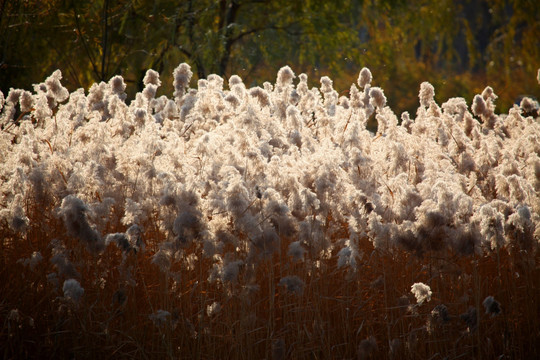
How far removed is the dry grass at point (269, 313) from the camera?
2.31m

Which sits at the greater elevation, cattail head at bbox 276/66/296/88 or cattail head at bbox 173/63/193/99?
cattail head at bbox 173/63/193/99

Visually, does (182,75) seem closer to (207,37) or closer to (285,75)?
(285,75)

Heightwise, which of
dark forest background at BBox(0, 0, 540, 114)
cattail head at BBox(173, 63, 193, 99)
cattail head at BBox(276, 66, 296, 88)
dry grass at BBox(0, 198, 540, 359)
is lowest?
dry grass at BBox(0, 198, 540, 359)

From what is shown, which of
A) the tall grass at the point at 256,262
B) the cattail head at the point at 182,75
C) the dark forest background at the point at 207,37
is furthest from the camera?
the dark forest background at the point at 207,37

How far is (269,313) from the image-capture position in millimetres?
2453

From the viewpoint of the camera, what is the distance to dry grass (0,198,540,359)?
2314 mm

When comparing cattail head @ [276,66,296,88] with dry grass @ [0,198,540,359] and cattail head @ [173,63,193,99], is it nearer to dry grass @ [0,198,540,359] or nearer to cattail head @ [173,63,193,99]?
cattail head @ [173,63,193,99]

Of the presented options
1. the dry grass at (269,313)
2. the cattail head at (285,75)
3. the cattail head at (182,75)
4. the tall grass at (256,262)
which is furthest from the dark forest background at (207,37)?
the dry grass at (269,313)

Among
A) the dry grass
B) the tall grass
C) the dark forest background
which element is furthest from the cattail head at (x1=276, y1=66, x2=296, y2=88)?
the dark forest background

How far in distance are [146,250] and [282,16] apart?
7.97 m

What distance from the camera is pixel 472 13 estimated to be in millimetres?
27234

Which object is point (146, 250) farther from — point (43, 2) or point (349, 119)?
point (43, 2)

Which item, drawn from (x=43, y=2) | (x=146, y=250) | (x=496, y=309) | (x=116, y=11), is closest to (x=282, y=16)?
(x=116, y=11)

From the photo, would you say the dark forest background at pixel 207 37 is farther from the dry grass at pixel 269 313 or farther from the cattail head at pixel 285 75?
the dry grass at pixel 269 313
